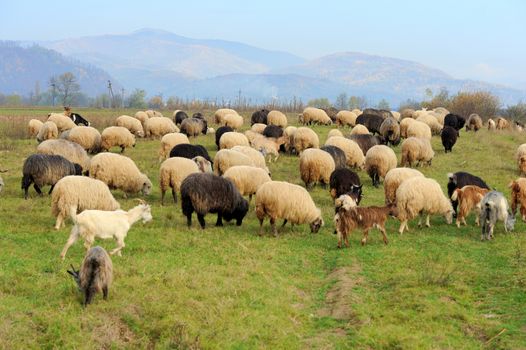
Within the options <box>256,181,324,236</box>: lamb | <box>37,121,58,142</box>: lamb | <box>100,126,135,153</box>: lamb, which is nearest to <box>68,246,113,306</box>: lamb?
<box>256,181,324,236</box>: lamb

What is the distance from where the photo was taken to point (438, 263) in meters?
10.0

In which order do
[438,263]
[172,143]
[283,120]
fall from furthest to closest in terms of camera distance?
[283,120]
[172,143]
[438,263]

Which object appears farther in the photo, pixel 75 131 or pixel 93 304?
pixel 75 131

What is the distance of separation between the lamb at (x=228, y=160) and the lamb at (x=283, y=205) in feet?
17.3

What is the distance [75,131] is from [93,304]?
17290mm

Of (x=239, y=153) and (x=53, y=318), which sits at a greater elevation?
(x=239, y=153)

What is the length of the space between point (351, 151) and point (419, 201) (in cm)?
890

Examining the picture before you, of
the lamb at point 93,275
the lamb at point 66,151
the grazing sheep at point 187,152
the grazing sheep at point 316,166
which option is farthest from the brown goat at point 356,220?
the lamb at point 66,151

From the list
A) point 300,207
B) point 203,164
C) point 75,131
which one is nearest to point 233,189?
point 300,207

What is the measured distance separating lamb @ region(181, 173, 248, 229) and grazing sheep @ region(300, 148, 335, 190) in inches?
205

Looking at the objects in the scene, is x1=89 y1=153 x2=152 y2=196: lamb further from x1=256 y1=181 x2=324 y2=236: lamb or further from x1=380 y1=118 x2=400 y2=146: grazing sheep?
x1=380 y1=118 x2=400 y2=146: grazing sheep

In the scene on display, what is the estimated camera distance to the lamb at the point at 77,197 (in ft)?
38.0

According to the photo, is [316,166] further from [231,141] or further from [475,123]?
[475,123]

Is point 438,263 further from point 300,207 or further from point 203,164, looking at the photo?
point 203,164
